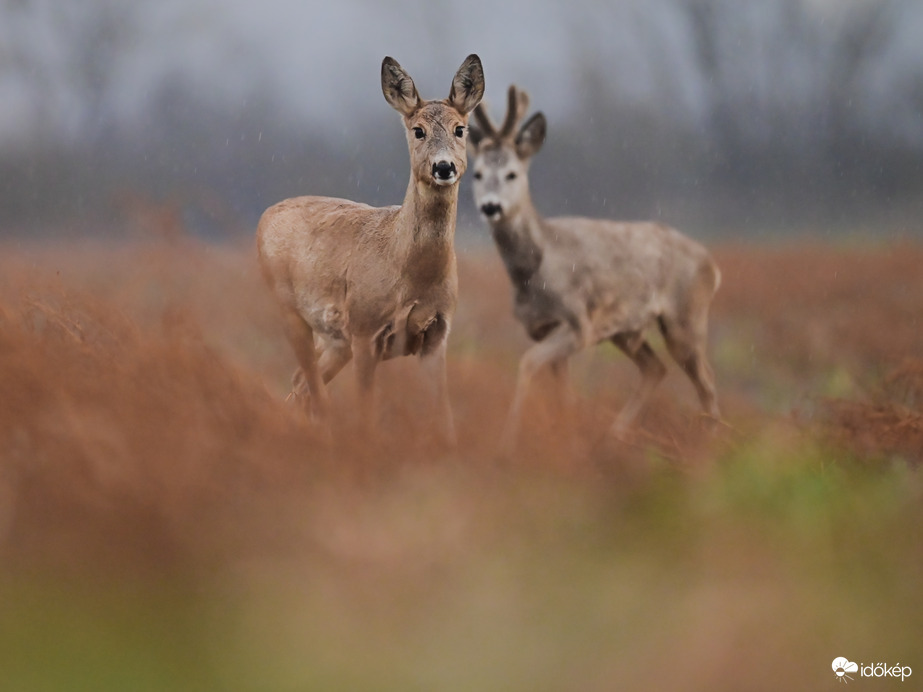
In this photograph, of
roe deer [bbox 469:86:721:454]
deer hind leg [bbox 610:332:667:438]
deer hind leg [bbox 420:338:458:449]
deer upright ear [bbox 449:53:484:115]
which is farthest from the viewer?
deer hind leg [bbox 610:332:667:438]

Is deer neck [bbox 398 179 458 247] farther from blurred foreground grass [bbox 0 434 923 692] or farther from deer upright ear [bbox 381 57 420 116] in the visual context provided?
blurred foreground grass [bbox 0 434 923 692]

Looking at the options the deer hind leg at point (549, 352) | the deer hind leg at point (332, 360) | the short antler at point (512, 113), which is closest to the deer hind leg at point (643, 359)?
the deer hind leg at point (549, 352)

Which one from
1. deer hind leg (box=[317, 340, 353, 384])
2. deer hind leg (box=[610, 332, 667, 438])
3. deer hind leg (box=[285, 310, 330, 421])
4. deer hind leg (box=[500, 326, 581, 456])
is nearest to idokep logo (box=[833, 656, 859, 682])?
deer hind leg (box=[500, 326, 581, 456])

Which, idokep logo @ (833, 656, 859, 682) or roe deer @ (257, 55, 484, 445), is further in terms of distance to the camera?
roe deer @ (257, 55, 484, 445)

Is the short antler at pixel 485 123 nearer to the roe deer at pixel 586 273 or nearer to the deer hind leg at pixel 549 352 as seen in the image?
the roe deer at pixel 586 273

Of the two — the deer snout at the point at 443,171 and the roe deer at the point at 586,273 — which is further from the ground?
the deer snout at the point at 443,171

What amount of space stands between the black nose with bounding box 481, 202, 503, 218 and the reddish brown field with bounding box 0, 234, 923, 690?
349cm

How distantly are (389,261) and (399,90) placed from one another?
2.68ft

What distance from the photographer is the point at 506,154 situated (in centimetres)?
726

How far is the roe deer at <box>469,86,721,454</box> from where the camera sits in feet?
23.0

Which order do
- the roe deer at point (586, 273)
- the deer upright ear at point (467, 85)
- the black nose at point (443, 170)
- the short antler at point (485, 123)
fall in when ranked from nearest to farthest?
the black nose at point (443, 170), the deer upright ear at point (467, 85), the roe deer at point (586, 273), the short antler at point (485, 123)

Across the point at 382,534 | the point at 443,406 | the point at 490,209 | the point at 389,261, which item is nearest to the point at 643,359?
the point at 490,209

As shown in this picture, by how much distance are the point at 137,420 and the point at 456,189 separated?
2.29 m

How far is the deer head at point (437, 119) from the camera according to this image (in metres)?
4.86
